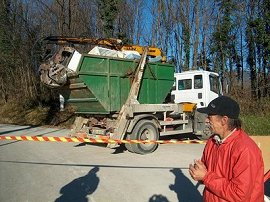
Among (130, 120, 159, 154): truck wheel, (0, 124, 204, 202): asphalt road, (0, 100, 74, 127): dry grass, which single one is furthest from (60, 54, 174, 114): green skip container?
(0, 100, 74, 127): dry grass

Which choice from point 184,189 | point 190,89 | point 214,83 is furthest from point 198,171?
point 214,83

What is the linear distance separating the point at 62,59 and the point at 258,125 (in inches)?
367

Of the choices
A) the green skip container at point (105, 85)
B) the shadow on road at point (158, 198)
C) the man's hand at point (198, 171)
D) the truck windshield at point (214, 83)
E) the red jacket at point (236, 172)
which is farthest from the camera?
the truck windshield at point (214, 83)

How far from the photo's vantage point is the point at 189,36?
35.0 m

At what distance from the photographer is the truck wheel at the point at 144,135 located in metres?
11.5

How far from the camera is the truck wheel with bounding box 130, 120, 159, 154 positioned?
11.5 metres

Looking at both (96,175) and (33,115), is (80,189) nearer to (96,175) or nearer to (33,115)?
(96,175)

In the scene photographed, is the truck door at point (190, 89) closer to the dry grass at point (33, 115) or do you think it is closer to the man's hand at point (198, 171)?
the dry grass at point (33, 115)

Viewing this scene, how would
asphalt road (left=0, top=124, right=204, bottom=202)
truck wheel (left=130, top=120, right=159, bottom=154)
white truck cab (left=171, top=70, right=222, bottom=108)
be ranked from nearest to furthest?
asphalt road (left=0, top=124, right=204, bottom=202)
truck wheel (left=130, top=120, right=159, bottom=154)
white truck cab (left=171, top=70, right=222, bottom=108)

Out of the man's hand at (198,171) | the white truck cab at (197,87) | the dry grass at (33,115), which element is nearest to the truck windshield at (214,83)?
the white truck cab at (197,87)

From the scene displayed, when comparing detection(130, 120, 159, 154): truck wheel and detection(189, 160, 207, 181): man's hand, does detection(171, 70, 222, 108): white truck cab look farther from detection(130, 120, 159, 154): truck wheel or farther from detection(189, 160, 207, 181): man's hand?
detection(189, 160, 207, 181): man's hand

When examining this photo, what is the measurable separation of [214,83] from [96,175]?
7.95m

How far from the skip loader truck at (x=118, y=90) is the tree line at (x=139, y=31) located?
15071 mm

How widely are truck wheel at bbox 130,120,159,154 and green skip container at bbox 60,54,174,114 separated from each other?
842 mm
